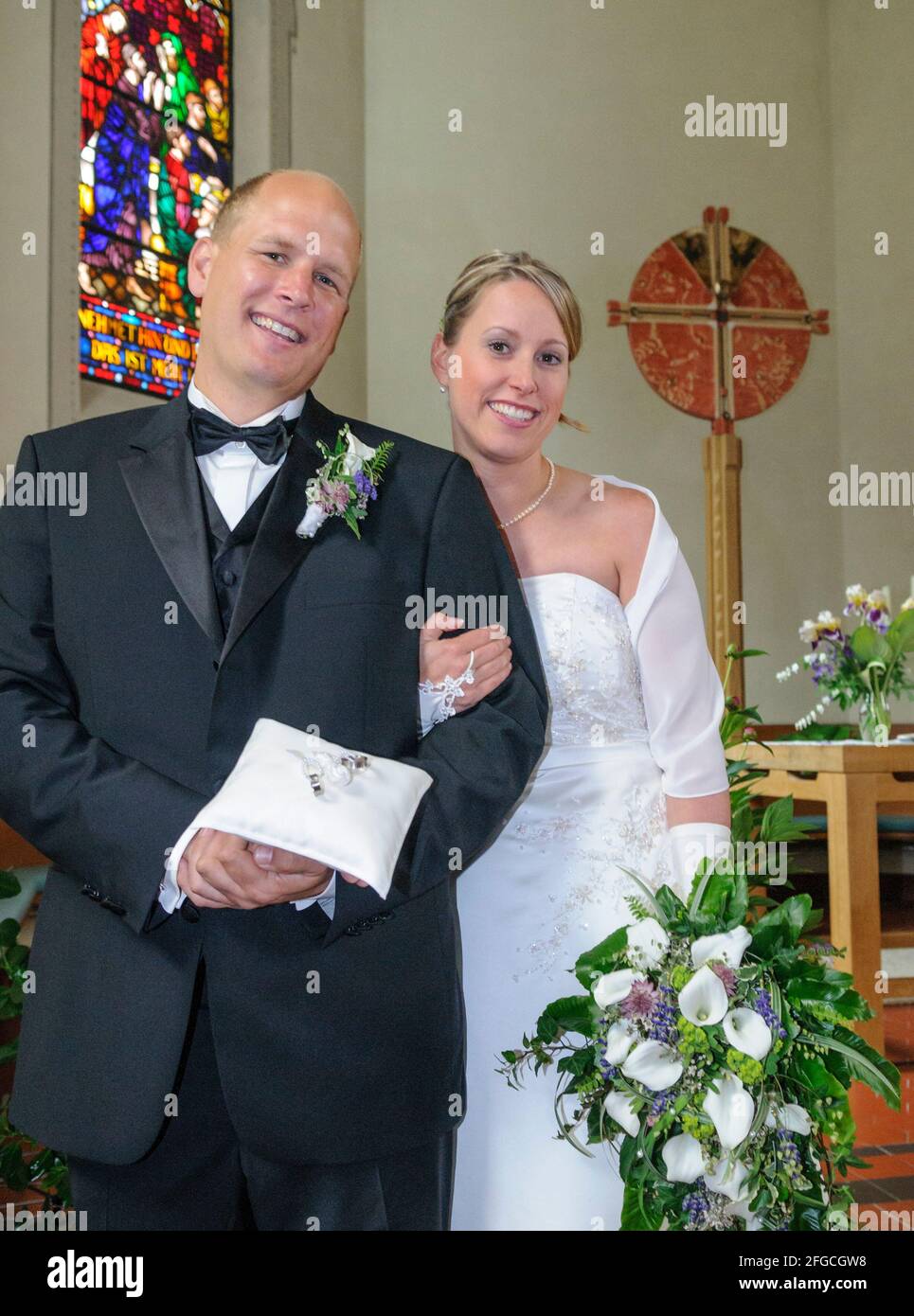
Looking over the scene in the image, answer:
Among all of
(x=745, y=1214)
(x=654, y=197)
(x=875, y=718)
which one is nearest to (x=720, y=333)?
(x=654, y=197)

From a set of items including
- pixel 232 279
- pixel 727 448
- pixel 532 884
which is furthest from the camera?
pixel 727 448

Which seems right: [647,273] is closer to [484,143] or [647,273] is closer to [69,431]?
[484,143]

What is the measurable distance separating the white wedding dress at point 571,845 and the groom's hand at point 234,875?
3.07ft

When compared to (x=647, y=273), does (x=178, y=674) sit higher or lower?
lower

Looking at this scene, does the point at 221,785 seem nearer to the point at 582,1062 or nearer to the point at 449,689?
the point at 449,689

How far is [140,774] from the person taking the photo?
157 cm

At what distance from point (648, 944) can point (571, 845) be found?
0.55m

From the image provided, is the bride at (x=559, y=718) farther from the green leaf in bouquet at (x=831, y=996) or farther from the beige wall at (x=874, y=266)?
the beige wall at (x=874, y=266)

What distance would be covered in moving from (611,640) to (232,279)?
3.54 feet

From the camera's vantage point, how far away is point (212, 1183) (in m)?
1.61

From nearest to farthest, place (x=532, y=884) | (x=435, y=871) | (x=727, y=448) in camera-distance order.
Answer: (x=435, y=871)
(x=532, y=884)
(x=727, y=448)

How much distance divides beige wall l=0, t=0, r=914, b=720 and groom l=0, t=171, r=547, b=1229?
6.76m

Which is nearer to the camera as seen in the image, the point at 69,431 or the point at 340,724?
the point at 340,724
